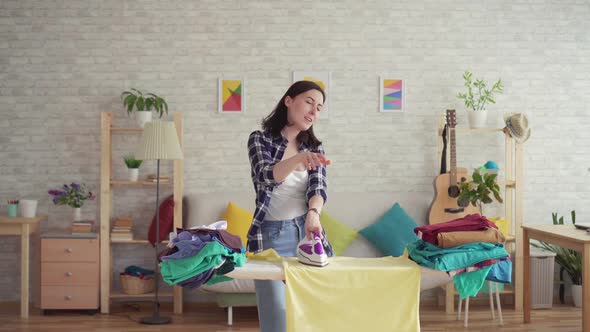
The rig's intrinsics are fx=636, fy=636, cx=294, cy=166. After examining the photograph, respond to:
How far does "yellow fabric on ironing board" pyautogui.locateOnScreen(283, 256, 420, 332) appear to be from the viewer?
2.28 m

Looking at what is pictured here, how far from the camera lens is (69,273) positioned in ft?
16.3

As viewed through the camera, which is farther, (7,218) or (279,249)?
(7,218)

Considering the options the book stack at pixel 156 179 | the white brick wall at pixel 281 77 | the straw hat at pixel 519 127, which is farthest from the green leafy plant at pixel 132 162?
the straw hat at pixel 519 127

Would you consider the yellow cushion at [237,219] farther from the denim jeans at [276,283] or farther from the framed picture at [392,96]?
the denim jeans at [276,283]

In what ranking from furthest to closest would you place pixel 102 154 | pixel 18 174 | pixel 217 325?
pixel 18 174 → pixel 102 154 → pixel 217 325

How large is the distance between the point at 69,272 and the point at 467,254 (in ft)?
11.8

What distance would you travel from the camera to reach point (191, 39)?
540cm

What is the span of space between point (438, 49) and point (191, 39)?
2.13 m

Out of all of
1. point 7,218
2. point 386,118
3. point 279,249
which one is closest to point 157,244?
point 7,218

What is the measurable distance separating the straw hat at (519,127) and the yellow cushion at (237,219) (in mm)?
2220

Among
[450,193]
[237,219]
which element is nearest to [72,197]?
[237,219]

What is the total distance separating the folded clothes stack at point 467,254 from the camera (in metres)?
2.36

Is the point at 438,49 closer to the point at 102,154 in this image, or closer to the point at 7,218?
the point at 102,154

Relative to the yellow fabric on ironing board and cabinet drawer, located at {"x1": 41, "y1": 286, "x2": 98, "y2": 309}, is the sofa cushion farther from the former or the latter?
the yellow fabric on ironing board
